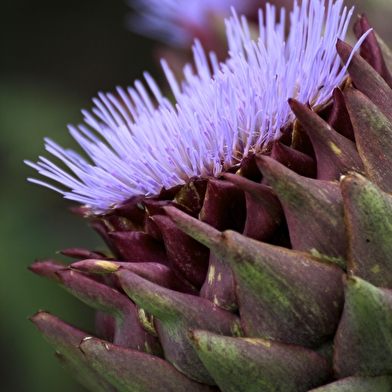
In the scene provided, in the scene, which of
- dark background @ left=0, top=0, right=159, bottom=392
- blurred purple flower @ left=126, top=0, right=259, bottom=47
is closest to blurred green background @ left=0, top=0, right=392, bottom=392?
dark background @ left=0, top=0, right=159, bottom=392

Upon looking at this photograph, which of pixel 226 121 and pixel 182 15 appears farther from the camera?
pixel 182 15

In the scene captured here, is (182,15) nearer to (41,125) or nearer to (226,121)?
(41,125)

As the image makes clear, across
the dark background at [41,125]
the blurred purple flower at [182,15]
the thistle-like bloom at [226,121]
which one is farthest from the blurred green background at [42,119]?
the thistle-like bloom at [226,121]

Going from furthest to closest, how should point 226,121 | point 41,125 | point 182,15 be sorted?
point 41,125
point 182,15
point 226,121

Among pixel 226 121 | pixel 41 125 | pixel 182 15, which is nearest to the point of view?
pixel 226 121

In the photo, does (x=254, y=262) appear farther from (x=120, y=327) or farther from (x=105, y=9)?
(x=105, y=9)

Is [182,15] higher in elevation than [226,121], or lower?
higher

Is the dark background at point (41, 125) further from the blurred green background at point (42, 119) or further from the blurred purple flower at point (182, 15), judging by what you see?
the blurred purple flower at point (182, 15)

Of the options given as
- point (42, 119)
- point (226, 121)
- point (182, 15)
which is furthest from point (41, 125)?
point (226, 121)

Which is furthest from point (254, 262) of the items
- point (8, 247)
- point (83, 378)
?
point (8, 247)

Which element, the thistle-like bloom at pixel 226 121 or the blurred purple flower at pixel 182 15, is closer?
the thistle-like bloom at pixel 226 121

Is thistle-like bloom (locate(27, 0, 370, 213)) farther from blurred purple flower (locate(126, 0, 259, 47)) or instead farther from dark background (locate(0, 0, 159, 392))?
dark background (locate(0, 0, 159, 392))
